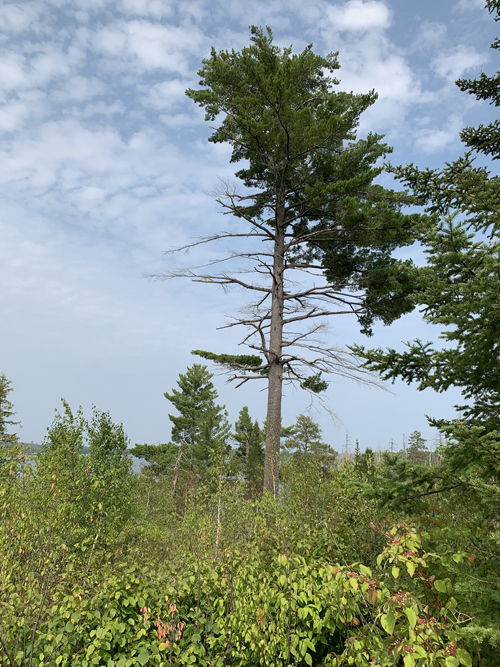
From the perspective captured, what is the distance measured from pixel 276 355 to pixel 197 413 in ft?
63.1

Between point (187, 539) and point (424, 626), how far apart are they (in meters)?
3.41

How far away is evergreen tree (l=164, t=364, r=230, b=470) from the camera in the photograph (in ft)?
89.2

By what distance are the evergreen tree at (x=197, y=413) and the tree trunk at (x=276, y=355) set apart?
16149mm

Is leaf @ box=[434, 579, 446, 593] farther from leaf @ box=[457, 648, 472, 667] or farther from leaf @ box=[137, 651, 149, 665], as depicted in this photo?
leaf @ box=[137, 651, 149, 665]

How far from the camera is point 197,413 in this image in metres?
29.6

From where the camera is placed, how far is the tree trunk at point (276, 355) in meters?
10.4

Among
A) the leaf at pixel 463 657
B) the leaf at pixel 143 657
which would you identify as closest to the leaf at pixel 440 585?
the leaf at pixel 463 657

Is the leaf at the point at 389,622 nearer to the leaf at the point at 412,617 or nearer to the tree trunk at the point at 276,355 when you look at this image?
the leaf at the point at 412,617

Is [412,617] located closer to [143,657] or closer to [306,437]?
[143,657]

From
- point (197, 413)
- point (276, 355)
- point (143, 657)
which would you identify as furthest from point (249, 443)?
point (143, 657)

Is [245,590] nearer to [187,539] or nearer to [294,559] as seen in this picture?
[294,559]

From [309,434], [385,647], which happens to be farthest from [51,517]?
[309,434]

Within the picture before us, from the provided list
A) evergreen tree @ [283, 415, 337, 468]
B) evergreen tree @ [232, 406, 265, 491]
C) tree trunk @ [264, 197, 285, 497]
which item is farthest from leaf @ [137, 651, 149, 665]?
evergreen tree @ [283, 415, 337, 468]

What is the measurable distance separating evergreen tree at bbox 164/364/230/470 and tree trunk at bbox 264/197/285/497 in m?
16.1
